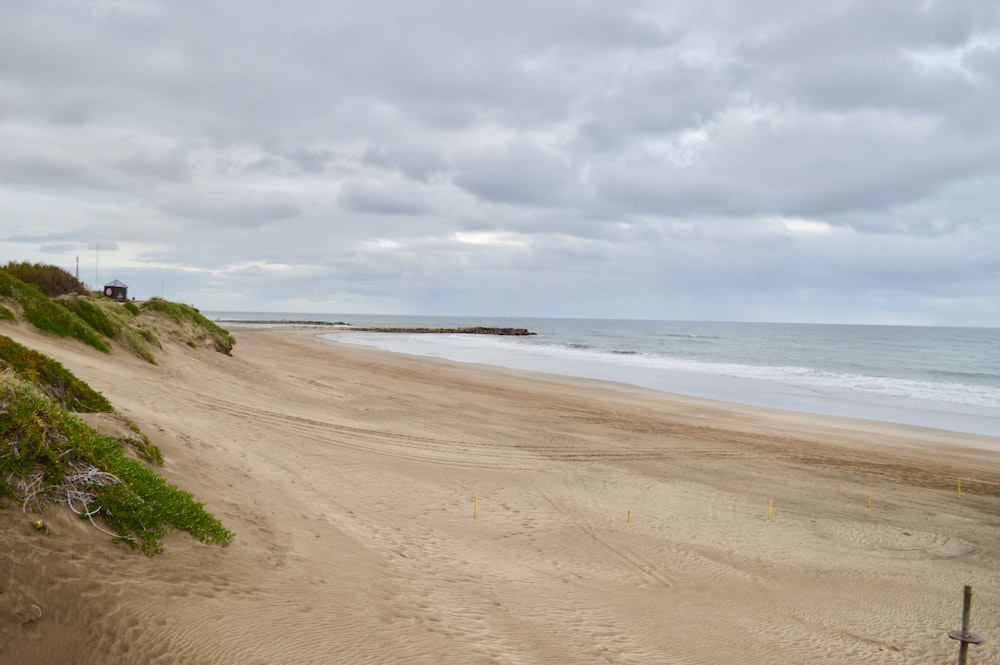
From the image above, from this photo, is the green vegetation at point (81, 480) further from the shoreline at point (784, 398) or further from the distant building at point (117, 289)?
the distant building at point (117, 289)

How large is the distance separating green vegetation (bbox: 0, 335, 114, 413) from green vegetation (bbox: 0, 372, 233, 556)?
6.45 feet

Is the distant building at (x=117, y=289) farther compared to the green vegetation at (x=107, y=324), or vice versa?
the distant building at (x=117, y=289)

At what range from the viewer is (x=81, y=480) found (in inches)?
222

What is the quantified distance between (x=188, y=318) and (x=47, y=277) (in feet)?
24.5

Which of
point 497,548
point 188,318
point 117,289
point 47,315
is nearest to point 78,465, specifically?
point 497,548

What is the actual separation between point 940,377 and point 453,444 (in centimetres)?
4122

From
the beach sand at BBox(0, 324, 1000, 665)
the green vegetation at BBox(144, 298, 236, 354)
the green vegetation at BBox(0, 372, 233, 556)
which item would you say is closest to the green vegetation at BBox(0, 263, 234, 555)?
the green vegetation at BBox(0, 372, 233, 556)

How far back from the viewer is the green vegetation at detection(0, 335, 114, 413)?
8062mm

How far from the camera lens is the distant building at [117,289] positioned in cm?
4681

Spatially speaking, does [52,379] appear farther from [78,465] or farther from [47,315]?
[47,315]

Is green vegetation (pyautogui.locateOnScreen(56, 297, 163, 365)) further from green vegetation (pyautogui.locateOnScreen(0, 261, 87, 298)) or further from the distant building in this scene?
the distant building

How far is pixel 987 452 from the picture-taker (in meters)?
18.5

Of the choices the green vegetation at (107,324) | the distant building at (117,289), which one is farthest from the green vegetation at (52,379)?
the distant building at (117,289)

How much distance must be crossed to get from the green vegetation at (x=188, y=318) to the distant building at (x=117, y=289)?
2321cm
